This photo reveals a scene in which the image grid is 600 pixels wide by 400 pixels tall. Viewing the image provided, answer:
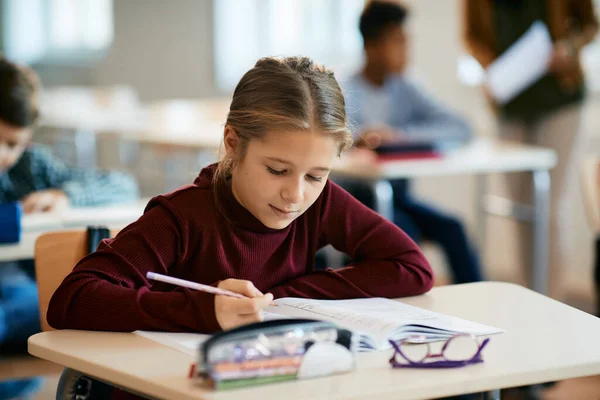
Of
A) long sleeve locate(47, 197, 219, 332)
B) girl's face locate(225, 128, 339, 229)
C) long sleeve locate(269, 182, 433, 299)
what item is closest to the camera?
long sleeve locate(47, 197, 219, 332)

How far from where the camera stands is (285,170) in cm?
136

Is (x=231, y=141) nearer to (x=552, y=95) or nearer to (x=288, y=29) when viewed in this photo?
(x=552, y=95)

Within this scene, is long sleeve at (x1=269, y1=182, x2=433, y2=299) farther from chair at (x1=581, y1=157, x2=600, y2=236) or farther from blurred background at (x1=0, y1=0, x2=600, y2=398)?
blurred background at (x1=0, y1=0, x2=600, y2=398)

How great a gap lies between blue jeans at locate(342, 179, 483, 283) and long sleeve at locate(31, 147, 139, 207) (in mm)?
844

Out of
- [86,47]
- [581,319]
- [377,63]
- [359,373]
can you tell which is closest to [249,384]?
[359,373]

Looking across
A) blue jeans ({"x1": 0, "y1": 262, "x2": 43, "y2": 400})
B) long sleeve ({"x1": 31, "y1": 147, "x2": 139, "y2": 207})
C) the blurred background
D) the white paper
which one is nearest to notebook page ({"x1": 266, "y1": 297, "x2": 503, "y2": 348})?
blue jeans ({"x1": 0, "y1": 262, "x2": 43, "y2": 400})

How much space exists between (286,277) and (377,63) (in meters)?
2.12

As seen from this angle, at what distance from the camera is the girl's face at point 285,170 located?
4.44ft

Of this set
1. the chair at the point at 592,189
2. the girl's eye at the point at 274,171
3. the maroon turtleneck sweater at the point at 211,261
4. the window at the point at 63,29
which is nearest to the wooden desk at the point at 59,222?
the maroon turtleneck sweater at the point at 211,261

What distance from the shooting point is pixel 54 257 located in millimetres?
1496

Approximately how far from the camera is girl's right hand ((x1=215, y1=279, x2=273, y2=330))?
117 cm

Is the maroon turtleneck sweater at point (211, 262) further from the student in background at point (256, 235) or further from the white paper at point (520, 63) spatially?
the white paper at point (520, 63)

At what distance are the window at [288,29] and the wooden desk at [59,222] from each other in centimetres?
484

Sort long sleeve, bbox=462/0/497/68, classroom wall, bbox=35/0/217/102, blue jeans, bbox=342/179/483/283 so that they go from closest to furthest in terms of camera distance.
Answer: blue jeans, bbox=342/179/483/283, long sleeve, bbox=462/0/497/68, classroom wall, bbox=35/0/217/102
